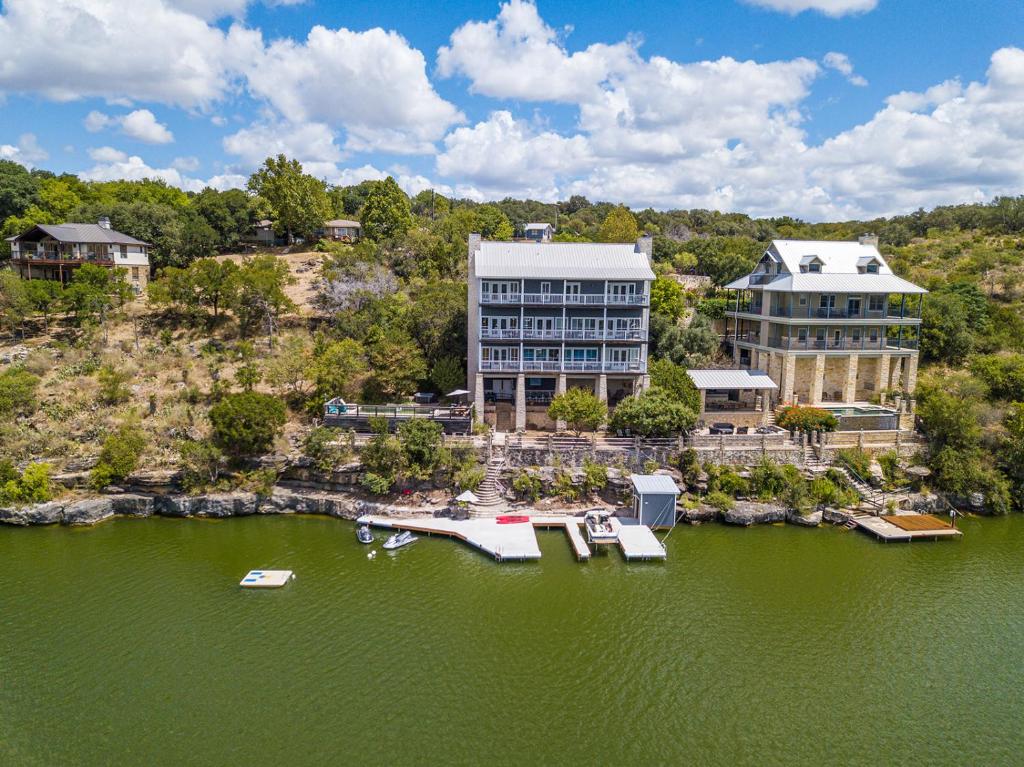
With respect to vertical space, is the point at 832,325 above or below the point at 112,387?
above

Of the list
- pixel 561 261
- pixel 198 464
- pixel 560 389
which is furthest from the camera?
pixel 561 261

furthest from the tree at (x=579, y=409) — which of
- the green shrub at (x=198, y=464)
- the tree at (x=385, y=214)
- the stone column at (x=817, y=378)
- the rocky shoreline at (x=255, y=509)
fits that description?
the tree at (x=385, y=214)

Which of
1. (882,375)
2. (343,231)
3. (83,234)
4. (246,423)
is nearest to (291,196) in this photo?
(343,231)

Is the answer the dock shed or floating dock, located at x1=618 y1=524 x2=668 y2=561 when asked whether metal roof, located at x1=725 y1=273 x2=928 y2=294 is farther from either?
floating dock, located at x1=618 y1=524 x2=668 y2=561

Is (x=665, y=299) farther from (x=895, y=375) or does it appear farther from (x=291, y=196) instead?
(x=291, y=196)

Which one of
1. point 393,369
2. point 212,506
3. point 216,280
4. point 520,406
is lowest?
point 212,506

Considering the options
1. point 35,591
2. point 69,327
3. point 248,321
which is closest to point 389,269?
point 248,321

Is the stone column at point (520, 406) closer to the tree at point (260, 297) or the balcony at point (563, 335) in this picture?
the balcony at point (563, 335)
